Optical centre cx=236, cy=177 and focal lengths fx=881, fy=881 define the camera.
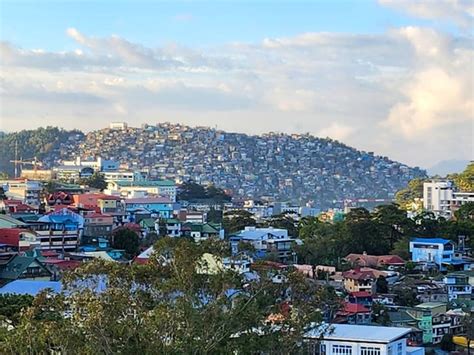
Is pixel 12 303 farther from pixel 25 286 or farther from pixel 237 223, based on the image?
pixel 237 223

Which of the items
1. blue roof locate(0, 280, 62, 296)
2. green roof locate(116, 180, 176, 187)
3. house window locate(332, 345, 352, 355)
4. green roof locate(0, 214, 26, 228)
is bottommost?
house window locate(332, 345, 352, 355)

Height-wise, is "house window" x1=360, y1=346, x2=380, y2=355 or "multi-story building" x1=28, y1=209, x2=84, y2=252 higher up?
"multi-story building" x1=28, y1=209, x2=84, y2=252

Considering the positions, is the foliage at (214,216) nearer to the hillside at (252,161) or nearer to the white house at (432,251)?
the white house at (432,251)

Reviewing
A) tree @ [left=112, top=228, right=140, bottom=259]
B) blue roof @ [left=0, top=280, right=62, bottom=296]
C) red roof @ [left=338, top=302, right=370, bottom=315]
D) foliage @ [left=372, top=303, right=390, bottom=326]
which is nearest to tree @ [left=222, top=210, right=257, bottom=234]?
tree @ [left=112, top=228, right=140, bottom=259]

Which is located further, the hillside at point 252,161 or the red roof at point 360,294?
the hillside at point 252,161

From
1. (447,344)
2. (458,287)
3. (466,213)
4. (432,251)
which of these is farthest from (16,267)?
(466,213)

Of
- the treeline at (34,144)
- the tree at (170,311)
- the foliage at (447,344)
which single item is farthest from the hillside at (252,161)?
the tree at (170,311)

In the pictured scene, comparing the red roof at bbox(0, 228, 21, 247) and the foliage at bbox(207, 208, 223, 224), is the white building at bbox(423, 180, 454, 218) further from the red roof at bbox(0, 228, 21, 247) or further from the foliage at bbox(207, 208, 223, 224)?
the red roof at bbox(0, 228, 21, 247)
